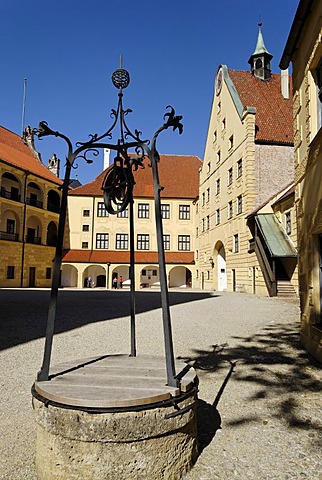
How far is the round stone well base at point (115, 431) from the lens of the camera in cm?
256

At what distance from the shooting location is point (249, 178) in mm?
24844

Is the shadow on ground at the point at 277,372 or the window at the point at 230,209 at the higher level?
the window at the point at 230,209

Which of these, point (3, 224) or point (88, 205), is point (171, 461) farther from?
point (88, 205)

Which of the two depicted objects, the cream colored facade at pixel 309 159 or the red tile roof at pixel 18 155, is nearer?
the cream colored facade at pixel 309 159

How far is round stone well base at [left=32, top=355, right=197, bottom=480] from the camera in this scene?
2.56 m

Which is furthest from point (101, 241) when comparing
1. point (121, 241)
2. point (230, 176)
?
point (230, 176)

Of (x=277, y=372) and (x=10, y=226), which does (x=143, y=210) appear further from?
(x=277, y=372)

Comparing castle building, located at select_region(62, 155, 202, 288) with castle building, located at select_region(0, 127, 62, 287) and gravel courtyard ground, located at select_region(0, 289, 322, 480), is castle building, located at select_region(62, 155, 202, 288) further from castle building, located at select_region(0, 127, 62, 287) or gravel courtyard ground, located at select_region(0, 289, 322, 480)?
gravel courtyard ground, located at select_region(0, 289, 322, 480)

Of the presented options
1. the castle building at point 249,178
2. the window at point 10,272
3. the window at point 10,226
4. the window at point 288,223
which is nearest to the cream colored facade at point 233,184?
the castle building at point 249,178

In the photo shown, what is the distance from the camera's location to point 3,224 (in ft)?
114

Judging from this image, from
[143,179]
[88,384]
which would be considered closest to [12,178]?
[143,179]

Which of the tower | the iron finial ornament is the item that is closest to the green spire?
the tower

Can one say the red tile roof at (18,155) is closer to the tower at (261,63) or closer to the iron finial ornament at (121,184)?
the tower at (261,63)

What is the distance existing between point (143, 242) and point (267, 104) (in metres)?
19.6
